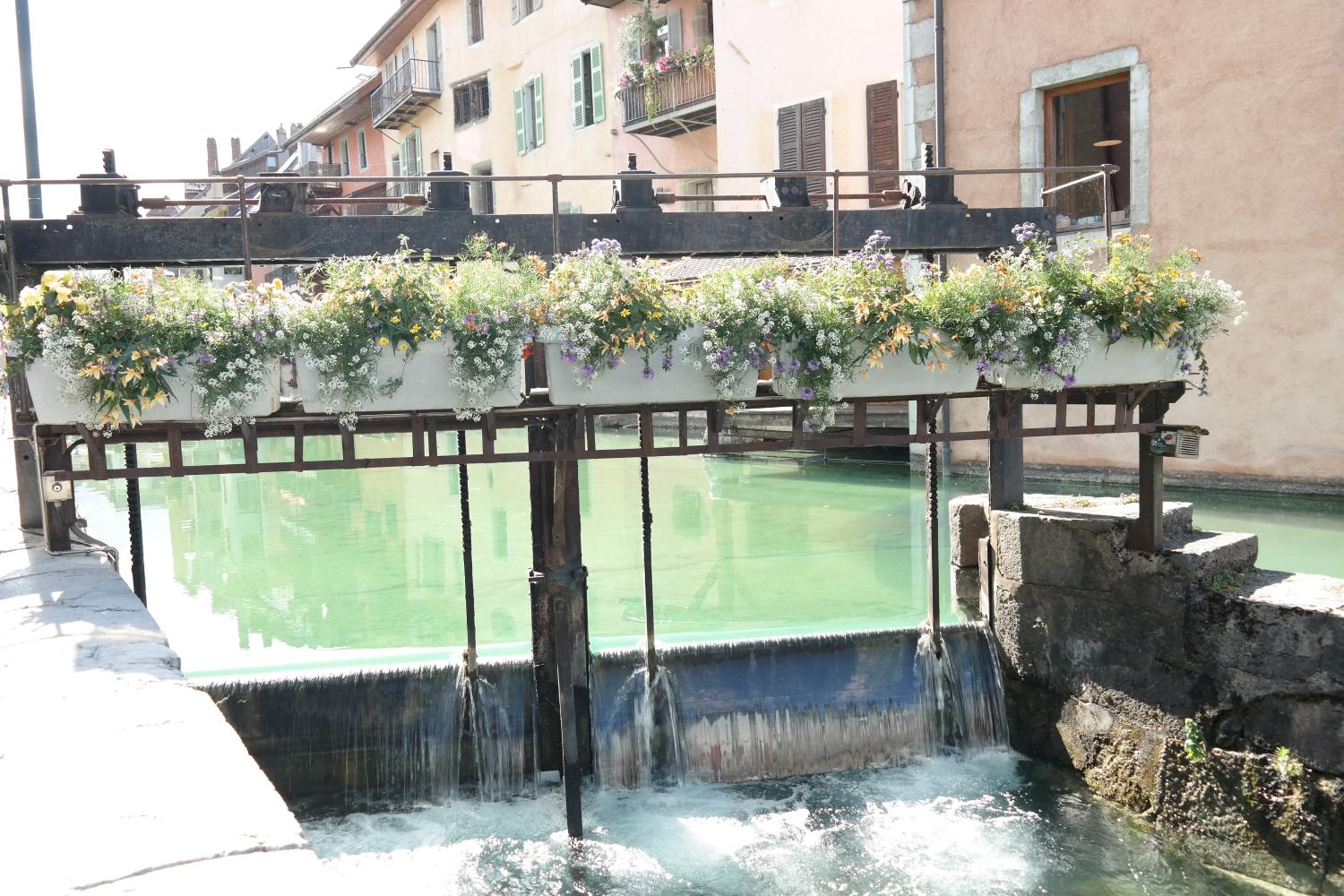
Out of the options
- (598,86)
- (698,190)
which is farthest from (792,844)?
(598,86)

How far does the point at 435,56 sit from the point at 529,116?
587cm

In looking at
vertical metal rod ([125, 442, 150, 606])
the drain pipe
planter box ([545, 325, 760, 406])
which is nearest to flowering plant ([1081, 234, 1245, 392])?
planter box ([545, 325, 760, 406])

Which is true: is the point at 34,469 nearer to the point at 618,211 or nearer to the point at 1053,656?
the point at 618,211

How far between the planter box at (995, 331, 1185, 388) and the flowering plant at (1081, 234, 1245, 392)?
1.4 inches

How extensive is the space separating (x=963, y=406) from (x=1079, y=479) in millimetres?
1748

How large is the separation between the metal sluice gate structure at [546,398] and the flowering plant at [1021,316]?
0.37 metres

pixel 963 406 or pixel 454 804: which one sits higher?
pixel 963 406

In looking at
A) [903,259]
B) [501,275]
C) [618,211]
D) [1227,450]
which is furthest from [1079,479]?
[501,275]

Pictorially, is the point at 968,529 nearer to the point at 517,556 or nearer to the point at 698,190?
the point at 517,556

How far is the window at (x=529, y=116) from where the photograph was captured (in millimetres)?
26438

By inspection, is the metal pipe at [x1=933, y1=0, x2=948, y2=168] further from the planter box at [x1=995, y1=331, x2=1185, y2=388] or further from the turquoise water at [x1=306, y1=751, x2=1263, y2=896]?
the turquoise water at [x1=306, y1=751, x2=1263, y2=896]

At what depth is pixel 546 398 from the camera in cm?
516

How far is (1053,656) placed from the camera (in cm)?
654

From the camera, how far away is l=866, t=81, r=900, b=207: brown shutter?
1631 cm
